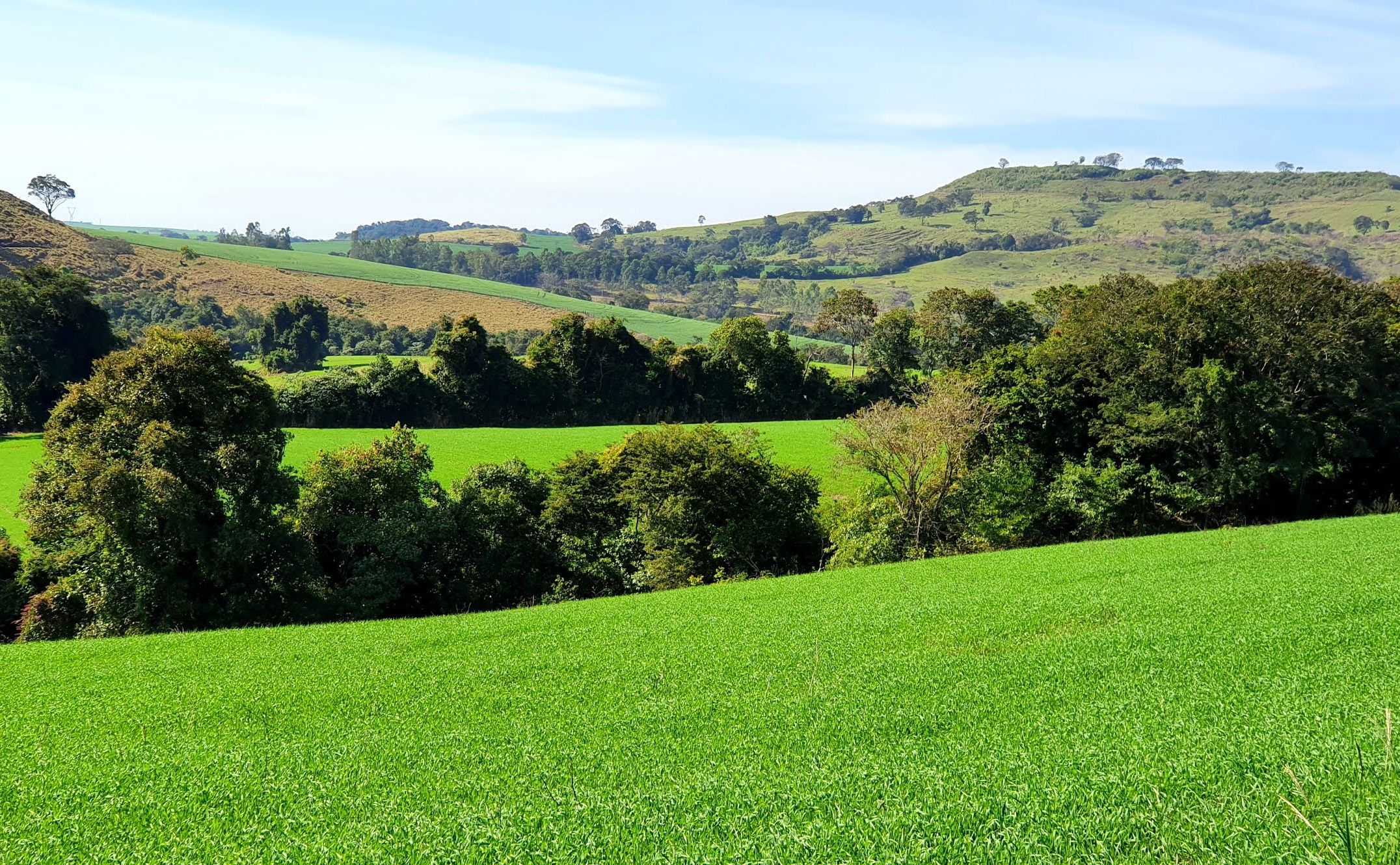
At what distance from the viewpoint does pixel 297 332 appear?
11431 centimetres

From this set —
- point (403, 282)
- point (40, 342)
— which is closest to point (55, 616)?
point (40, 342)

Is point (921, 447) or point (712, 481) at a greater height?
point (921, 447)

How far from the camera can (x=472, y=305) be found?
172750mm

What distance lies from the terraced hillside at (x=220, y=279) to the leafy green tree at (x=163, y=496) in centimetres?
10002

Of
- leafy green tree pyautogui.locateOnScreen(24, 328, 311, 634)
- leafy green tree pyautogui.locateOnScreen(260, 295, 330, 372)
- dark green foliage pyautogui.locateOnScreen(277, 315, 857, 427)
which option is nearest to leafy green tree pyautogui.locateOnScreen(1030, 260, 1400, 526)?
leafy green tree pyautogui.locateOnScreen(24, 328, 311, 634)

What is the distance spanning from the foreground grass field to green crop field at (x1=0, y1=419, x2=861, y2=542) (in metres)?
25.9

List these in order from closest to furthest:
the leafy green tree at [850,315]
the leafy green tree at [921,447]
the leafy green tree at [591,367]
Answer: the leafy green tree at [921,447], the leafy green tree at [591,367], the leafy green tree at [850,315]

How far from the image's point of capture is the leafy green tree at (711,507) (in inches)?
1667

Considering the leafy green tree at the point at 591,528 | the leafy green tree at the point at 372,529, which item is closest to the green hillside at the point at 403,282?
the leafy green tree at the point at 591,528

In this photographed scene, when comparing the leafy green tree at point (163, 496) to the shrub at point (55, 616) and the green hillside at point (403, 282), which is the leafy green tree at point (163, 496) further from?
the green hillside at point (403, 282)

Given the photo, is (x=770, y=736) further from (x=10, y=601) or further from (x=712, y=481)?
(x=10, y=601)

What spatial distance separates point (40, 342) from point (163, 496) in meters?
52.0

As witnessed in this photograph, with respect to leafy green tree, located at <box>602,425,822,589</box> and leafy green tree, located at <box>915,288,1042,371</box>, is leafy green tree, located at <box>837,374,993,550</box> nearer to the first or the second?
leafy green tree, located at <box>602,425,822,589</box>

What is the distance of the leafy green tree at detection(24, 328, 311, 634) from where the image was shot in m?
31.0
